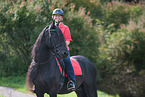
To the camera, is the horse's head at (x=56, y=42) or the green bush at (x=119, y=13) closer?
the horse's head at (x=56, y=42)

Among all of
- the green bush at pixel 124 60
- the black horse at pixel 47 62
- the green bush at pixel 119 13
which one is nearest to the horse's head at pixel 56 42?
the black horse at pixel 47 62

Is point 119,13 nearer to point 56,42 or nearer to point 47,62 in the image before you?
point 47,62

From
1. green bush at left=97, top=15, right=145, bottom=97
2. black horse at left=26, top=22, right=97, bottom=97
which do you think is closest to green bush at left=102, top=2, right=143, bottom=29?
green bush at left=97, top=15, right=145, bottom=97

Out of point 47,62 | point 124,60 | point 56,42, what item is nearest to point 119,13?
point 124,60

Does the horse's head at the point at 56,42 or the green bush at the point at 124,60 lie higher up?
the horse's head at the point at 56,42

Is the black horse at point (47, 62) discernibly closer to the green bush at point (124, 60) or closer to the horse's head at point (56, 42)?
the horse's head at point (56, 42)

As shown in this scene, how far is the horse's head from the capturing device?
174 inches

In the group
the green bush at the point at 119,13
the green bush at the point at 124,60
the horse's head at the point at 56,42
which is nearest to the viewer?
the horse's head at the point at 56,42

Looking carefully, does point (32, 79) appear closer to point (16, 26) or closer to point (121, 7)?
point (16, 26)

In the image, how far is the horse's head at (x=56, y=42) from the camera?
4418 millimetres

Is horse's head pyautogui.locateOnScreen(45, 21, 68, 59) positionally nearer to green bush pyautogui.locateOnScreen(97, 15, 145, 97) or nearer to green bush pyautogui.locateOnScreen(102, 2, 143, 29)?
green bush pyautogui.locateOnScreen(97, 15, 145, 97)

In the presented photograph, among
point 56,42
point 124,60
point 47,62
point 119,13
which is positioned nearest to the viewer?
point 56,42

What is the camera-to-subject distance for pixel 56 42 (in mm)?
4477

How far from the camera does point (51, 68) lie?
4773mm
